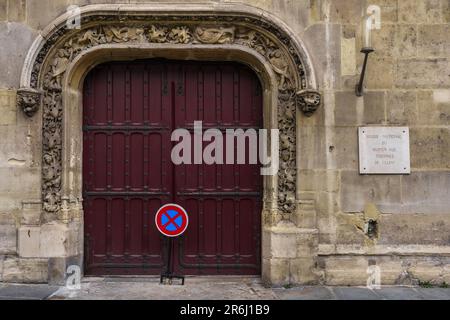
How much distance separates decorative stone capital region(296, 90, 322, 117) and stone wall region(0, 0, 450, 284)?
0.37 feet

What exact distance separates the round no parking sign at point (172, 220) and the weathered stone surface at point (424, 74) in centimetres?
317

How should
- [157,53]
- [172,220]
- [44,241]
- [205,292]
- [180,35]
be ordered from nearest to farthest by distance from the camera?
1. [205,292]
2. [172,220]
3. [44,241]
4. [180,35]
5. [157,53]

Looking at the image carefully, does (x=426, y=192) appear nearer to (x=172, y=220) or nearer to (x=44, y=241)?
(x=172, y=220)

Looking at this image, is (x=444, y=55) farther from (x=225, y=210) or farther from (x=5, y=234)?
(x=5, y=234)

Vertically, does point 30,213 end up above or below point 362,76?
below

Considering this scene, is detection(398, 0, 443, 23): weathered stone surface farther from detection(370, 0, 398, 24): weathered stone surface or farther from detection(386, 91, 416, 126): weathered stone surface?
detection(386, 91, 416, 126): weathered stone surface

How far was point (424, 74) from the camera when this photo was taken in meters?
6.28

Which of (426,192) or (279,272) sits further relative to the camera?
(426,192)

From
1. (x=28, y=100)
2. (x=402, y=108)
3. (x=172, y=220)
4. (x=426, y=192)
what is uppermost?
(x=28, y=100)

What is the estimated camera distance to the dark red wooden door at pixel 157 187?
6.64m

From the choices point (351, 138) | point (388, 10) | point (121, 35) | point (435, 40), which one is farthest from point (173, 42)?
point (435, 40)

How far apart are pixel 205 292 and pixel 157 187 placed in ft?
5.16

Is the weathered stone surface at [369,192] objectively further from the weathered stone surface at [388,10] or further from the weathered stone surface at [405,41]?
the weathered stone surface at [388,10]

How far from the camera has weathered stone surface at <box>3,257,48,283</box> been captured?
240 inches
